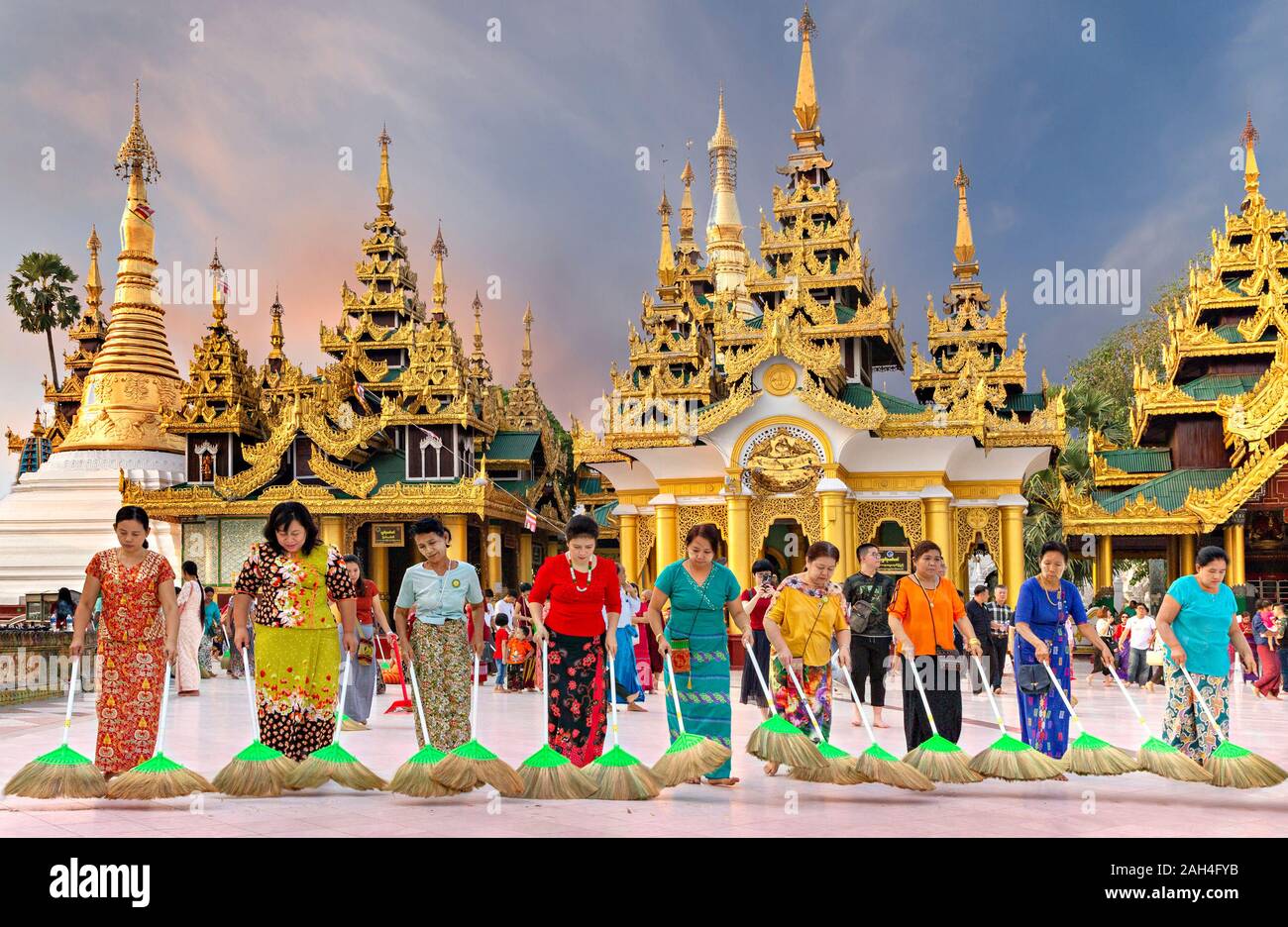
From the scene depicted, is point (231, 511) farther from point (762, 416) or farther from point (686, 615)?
point (686, 615)

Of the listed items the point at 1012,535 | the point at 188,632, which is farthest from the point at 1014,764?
the point at 1012,535

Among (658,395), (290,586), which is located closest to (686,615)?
(290,586)

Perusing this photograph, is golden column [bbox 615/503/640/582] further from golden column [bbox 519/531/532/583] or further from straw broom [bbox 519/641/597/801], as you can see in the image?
straw broom [bbox 519/641/597/801]

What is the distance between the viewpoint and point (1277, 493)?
74.3ft

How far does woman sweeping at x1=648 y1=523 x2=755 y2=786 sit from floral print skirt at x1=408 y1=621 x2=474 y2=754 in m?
1.25

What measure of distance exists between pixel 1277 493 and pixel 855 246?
399 inches

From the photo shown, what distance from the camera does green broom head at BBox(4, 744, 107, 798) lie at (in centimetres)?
648

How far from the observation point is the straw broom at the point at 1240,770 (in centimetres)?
695

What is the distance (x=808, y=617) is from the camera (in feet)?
25.5

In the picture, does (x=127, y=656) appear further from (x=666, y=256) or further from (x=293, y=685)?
(x=666, y=256)

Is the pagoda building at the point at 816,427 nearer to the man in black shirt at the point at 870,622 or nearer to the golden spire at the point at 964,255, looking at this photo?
the golden spire at the point at 964,255

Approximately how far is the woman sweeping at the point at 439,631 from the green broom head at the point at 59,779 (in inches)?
71.9

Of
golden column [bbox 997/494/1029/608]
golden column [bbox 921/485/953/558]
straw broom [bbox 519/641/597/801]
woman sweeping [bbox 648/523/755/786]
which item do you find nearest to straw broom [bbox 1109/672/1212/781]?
woman sweeping [bbox 648/523/755/786]

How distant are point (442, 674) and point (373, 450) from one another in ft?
75.6
